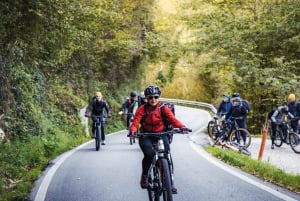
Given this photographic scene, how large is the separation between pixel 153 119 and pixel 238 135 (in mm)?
9334

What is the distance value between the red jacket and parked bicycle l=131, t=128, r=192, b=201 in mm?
160

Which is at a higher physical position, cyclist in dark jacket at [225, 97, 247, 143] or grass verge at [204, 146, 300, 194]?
cyclist in dark jacket at [225, 97, 247, 143]

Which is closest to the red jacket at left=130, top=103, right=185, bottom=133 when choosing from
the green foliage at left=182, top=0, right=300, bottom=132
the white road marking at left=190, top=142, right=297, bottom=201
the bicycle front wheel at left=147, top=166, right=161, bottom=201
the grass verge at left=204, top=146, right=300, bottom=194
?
the bicycle front wheel at left=147, top=166, right=161, bottom=201

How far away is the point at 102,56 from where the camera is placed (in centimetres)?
2903

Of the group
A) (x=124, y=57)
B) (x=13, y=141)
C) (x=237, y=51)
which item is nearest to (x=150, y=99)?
(x=13, y=141)

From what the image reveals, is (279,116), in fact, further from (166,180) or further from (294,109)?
(166,180)

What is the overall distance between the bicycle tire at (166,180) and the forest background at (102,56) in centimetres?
292

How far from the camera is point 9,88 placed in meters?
14.3

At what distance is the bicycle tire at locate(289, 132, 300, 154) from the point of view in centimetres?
1495

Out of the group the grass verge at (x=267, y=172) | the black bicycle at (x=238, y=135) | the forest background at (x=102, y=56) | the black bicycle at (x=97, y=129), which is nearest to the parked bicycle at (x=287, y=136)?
the black bicycle at (x=238, y=135)

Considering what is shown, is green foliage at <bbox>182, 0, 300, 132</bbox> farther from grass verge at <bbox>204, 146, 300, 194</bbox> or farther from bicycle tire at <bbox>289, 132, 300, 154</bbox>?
grass verge at <bbox>204, 146, 300, 194</bbox>

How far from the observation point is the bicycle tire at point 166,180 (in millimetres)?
5969

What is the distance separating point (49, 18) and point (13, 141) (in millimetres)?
4273

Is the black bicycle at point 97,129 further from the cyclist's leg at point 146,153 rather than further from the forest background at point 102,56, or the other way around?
the cyclist's leg at point 146,153
